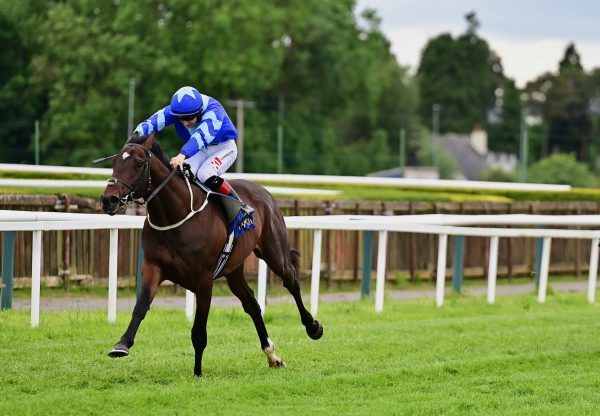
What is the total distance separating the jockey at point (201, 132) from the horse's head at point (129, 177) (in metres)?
0.20

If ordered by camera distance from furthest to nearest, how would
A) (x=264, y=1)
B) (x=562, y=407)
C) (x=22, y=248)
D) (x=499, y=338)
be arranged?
1. (x=264, y=1)
2. (x=22, y=248)
3. (x=499, y=338)
4. (x=562, y=407)

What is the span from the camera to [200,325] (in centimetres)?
821

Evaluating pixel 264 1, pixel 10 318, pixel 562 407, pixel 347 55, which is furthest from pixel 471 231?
pixel 347 55

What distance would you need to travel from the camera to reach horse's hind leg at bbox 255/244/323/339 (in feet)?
30.2

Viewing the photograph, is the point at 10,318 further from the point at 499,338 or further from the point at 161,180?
the point at 499,338

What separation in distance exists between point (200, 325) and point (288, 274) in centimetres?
128

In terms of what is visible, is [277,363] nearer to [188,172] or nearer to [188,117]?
[188,172]

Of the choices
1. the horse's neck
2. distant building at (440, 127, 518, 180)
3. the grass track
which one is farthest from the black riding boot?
distant building at (440, 127, 518, 180)

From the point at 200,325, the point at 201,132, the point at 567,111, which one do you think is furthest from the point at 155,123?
the point at 567,111

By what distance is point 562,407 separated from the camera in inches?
287

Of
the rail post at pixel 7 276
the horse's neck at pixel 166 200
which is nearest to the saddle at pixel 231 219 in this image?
the horse's neck at pixel 166 200

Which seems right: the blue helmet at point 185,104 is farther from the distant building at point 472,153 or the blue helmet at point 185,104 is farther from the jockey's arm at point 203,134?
the distant building at point 472,153

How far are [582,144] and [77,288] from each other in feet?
249

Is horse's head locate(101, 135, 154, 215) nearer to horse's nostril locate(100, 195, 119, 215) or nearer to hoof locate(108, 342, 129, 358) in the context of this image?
horse's nostril locate(100, 195, 119, 215)
